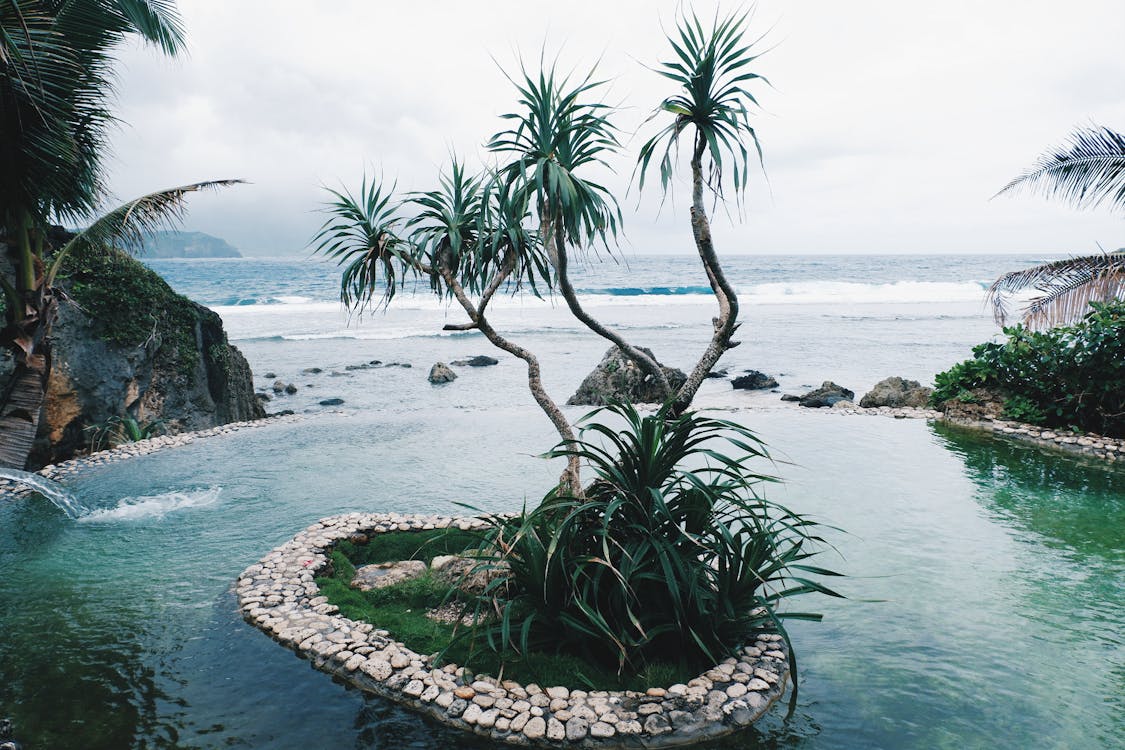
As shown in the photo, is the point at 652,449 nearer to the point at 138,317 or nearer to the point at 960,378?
the point at 960,378

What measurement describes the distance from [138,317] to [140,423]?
206 centimetres

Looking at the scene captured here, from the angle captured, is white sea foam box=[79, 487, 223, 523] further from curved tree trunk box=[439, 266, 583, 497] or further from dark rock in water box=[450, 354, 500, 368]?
dark rock in water box=[450, 354, 500, 368]

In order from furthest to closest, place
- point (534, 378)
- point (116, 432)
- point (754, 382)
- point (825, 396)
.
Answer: point (754, 382), point (825, 396), point (116, 432), point (534, 378)

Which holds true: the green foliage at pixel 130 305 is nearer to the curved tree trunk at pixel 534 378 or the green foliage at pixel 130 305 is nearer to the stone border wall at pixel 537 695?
the curved tree trunk at pixel 534 378

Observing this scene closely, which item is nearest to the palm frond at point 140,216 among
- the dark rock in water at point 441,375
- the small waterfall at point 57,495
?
the small waterfall at point 57,495

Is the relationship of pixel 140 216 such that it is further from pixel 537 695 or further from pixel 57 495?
pixel 537 695

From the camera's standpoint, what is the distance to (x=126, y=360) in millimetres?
11945

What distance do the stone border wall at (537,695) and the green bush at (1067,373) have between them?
933cm

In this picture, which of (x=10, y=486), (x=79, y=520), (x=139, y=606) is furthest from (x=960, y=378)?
(x=10, y=486)

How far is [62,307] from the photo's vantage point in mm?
11273

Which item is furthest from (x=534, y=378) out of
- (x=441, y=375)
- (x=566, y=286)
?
(x=441, y=375)

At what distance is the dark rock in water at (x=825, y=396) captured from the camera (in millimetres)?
15078

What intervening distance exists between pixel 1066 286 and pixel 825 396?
5956mm

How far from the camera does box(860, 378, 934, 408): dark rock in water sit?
569 inches
